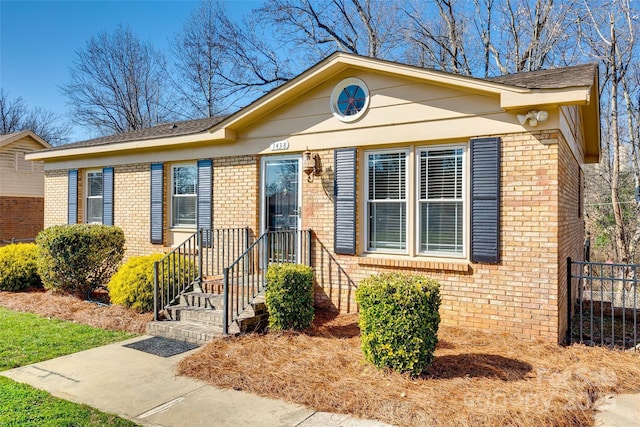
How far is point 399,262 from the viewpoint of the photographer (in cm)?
662

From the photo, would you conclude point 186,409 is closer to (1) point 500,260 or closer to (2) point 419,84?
(1) point 500,260

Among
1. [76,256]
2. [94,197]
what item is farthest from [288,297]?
[94,197]

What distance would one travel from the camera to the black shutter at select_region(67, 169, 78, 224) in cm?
1134

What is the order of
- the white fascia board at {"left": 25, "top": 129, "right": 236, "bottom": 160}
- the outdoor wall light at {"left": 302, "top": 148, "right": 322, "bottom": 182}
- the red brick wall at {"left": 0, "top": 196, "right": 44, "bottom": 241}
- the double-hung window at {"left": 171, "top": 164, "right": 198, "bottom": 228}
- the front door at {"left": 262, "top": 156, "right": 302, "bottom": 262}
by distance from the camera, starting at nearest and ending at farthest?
the outdoor wall light at {"left": 302, "top": 148, "right": 322, "bottom": 182} < the front door at {"left": 262, "top": 156, "right": 302, "bottom": 262} < the white fascia board at {"left": 25, "top": 129, "right": 236, "bottom": 160} < the double-hung window at {"left": 171, "top": 164, "right": 198, "bottom": 228} < the red brick wall at {"left": 0, "top": 196, "right": 44, "bottom": 241}

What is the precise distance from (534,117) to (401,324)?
337 centimetres

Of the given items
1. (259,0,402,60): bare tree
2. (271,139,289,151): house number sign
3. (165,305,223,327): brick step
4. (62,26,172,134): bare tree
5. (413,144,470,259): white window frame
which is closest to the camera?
(413,144,470,259): white window frame

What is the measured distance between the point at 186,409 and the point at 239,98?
64.7 feet

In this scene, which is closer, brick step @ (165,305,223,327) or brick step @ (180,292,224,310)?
brick step @ (165,305,223,327)

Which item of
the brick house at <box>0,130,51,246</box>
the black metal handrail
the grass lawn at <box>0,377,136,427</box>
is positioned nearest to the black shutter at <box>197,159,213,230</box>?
the black metal handrail

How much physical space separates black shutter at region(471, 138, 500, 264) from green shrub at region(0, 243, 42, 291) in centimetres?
976

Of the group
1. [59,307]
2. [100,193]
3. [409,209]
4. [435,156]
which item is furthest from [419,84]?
[100,193]

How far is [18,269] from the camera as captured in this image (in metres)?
9.91

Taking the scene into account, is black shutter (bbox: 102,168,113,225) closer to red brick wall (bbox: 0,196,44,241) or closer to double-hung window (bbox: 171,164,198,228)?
double-hung window (bbox: 171,164,198,228)

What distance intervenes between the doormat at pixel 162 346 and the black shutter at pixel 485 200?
4.23 metres
